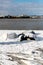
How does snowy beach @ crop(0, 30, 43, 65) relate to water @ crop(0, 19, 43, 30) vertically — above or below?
above

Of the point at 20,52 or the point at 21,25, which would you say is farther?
the point at 21,25

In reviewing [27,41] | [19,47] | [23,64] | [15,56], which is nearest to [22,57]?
[15,56]

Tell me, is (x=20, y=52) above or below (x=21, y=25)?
above

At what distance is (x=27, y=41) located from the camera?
47.1ft

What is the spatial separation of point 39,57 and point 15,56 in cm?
102

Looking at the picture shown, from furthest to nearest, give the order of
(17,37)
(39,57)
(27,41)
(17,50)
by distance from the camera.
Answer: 1. (17,37)
2. (27,41)
3. (17,50)
4. (39,57)

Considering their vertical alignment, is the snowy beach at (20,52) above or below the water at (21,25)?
above

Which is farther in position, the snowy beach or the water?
the water

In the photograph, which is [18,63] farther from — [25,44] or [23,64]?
[25,44]

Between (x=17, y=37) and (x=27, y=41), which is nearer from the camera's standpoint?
(x=27, y=41)

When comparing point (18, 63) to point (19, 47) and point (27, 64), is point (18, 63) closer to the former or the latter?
point (27, 64)

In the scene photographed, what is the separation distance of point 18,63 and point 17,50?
2.54m

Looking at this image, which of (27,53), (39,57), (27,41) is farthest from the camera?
(27,41)

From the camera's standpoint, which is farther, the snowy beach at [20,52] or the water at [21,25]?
the water at [21,25]
